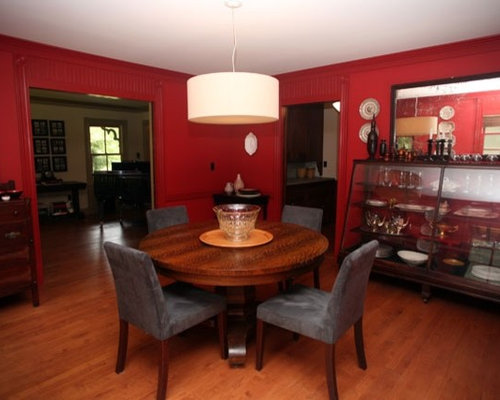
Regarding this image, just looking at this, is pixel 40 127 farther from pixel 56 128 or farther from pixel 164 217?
pixel 164 217

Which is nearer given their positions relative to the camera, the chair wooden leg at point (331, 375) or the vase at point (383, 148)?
the chair wooden leg at point (331, 375)

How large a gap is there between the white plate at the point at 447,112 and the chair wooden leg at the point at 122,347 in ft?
10.8

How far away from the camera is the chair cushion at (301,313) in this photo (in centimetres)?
192

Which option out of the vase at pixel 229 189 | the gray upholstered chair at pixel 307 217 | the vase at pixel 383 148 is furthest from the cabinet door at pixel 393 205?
the vase at pixel 229 189

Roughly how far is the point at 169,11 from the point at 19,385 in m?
2.61

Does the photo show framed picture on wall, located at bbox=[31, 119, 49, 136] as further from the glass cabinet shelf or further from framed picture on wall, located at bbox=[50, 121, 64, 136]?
the glass cabinet shelf

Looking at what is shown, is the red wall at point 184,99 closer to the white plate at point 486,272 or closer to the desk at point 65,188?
the white plate at point 486,272

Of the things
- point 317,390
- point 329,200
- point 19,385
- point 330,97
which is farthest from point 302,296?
point 329,200

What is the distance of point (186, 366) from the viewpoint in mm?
2275

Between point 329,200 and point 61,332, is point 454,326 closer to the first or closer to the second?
point 61,332

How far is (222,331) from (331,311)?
80 cm

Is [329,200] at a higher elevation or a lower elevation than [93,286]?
higher

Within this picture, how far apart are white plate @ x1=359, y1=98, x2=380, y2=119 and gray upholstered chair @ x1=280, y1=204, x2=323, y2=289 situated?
1.40 meters

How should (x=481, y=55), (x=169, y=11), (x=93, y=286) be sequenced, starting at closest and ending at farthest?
(x=169, y=11)
(x=481, y=55)
(x=93, y=286)
